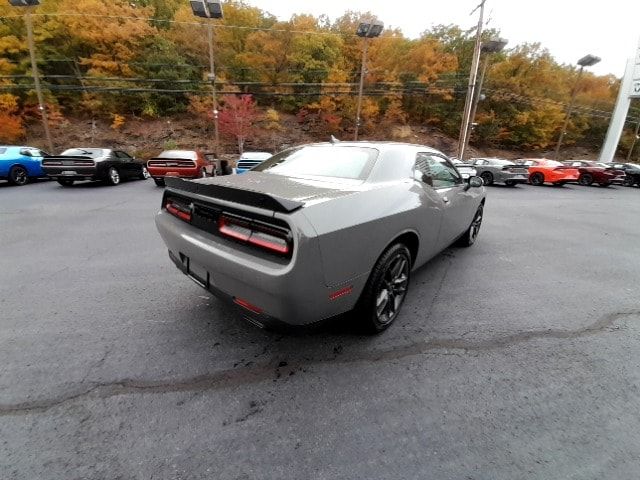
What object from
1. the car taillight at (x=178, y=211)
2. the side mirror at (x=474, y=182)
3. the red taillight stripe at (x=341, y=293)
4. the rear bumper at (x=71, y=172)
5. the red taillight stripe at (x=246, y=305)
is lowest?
the rear bumper at (x=71, y=172)

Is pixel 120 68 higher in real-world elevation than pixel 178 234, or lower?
higher

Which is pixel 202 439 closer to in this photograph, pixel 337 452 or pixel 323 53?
pixel 337 452

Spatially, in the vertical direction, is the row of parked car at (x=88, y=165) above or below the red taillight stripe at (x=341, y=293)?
below

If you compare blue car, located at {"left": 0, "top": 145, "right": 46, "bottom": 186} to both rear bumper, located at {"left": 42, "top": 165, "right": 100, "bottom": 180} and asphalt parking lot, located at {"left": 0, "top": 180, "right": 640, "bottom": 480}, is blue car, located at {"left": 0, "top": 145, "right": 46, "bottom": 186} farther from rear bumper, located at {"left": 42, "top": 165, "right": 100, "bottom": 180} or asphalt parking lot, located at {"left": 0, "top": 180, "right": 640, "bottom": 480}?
asphalt parking lot, located at {"left": 0, "top": 180, "right": 640, "bottom": 480}

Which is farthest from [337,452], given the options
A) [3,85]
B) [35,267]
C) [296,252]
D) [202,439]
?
[3,85]

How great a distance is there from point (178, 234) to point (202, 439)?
4.49 ft

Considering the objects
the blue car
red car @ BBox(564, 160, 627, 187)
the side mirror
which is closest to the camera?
the side mirror

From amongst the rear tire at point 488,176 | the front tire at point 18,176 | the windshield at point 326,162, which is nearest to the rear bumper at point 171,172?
the front tire at point 18,176

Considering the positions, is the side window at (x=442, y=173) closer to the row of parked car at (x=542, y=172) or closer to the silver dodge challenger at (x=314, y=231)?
the silver dodge challenger at (x=314, y=231)

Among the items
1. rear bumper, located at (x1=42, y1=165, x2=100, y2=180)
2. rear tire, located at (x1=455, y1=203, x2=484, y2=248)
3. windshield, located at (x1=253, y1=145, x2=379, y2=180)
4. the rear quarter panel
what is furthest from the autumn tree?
the rear quarter panel

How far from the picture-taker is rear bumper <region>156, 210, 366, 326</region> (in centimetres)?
167

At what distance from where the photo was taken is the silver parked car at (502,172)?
13594 mm

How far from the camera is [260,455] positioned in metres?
1.52

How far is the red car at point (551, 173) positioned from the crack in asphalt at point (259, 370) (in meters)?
15.4
